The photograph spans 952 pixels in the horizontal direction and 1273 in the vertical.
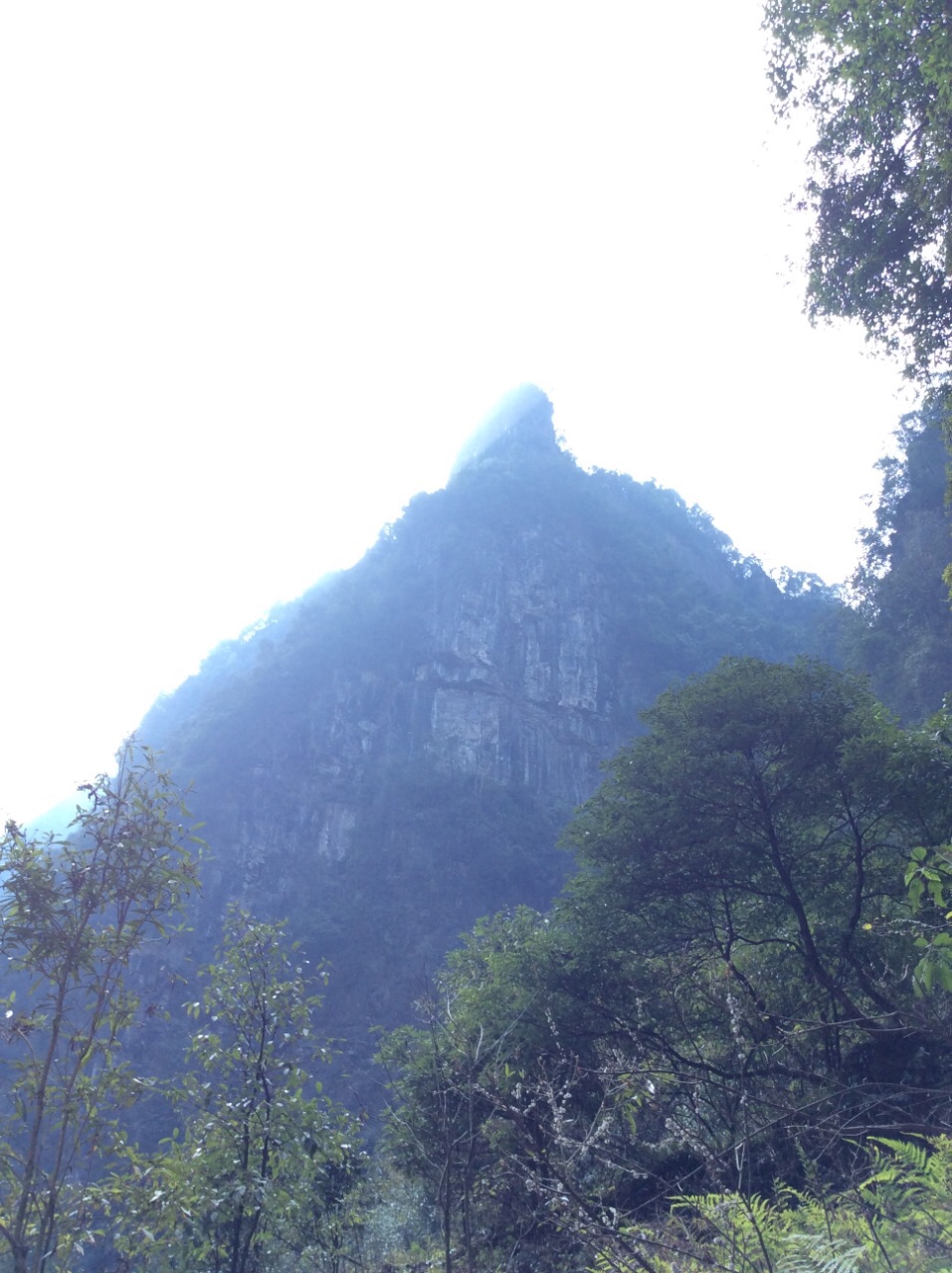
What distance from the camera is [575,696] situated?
51094mm

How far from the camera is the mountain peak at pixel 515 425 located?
66.9 m

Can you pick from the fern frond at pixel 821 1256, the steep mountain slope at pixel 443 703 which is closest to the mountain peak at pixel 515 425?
the steep mountain slope at pixel 443 703

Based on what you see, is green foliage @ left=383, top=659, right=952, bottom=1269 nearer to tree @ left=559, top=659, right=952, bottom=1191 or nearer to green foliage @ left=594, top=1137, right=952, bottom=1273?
tree @ left=559, top=659, right=952, bottom=1191

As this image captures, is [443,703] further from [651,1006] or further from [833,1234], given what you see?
[833,1234]

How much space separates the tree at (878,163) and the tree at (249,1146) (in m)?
6.29

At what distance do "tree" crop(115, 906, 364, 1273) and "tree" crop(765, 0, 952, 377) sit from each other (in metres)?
6.29

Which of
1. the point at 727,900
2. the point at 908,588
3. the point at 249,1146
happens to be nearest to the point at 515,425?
the point at 908,588

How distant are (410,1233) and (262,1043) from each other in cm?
565

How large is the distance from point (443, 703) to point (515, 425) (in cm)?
2633

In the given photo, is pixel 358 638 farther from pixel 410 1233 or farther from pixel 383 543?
pixel 410 1233

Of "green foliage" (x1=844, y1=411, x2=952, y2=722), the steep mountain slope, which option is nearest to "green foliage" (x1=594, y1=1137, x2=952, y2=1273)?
"green foliage" (x1=844, y1=411, x2=952, y2=722)

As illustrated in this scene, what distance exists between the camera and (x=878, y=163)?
7.72 m

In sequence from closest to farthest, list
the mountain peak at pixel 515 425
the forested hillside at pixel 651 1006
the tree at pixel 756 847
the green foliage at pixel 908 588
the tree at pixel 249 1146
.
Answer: the forested hillside at pixel 651 1006 < the tree at pixel 249 1146 < the tree at pixel 756 847 < the green foliage at pixel 908 588 < the mountain peak at pixel 515 425

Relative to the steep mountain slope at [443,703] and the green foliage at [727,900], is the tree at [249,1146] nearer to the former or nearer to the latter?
the green foliage at [727,900]
